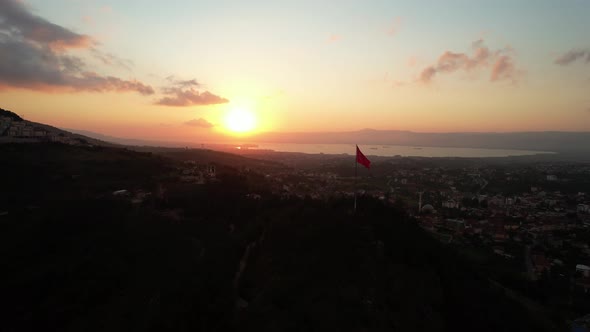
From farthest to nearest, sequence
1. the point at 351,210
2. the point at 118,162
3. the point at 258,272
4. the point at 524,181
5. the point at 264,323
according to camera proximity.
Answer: the point at 524,181
the point at 118,162
the point at 351,210
the point at 258,272
the point at 264,323

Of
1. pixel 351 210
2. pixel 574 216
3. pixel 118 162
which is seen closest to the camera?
pixel 351 210

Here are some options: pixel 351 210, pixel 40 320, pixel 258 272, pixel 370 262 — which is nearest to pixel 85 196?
pixel 40 320

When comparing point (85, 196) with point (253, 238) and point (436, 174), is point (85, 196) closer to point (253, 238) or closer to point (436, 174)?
point (253, 238)

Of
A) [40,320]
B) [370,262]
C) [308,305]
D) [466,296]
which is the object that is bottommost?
[40,320]

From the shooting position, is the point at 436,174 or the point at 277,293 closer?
the point at 277,293

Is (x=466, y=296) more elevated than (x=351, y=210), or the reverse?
(x=351, y=210)

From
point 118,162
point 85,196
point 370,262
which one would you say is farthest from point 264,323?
point 118,162
